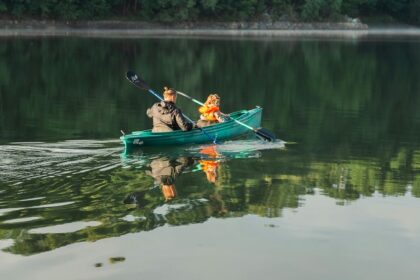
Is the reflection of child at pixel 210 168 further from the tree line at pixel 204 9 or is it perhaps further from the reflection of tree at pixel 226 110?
the tree line at pixel 204 9

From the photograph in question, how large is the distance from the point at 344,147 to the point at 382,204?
6.29 m

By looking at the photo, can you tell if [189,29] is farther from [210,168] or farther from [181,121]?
[210,168]

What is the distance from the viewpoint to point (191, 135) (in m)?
18.1

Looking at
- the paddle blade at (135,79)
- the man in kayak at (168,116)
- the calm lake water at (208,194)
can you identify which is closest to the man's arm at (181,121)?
the man in kayak at (168,116)

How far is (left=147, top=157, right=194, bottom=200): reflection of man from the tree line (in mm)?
68803

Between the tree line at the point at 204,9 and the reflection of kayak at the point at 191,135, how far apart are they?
6529 centimetres

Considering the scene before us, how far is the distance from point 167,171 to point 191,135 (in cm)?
275

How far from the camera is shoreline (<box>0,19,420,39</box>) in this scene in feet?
265

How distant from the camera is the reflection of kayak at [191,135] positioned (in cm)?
1692

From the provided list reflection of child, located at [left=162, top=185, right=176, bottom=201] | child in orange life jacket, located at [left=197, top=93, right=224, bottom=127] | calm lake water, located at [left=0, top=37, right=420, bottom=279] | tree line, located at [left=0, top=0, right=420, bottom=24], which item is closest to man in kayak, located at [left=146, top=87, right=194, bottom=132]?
calm lake water, located at [left=0, top=37, right=420, bottom=279]

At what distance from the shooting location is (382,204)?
1348 cm

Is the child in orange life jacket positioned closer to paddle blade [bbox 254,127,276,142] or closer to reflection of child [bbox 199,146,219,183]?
paddle blade [bbox 254,127,276,142]

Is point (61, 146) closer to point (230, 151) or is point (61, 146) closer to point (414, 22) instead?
point (230, 151)

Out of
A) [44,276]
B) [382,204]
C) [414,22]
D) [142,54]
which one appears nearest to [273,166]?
[382,204]
